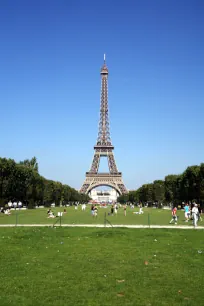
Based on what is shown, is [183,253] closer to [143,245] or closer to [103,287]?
[143,245]

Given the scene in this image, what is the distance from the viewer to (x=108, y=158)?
168000 mm

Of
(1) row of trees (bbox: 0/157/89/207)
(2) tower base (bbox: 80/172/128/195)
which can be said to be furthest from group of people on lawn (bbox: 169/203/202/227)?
(2) tower base (bbox: 80/172/128/195)

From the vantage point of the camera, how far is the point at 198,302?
30.4ft

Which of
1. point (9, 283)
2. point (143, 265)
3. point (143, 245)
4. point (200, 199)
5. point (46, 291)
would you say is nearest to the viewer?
point (46, 291)

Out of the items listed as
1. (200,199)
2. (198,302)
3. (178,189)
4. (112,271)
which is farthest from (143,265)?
(178,189)

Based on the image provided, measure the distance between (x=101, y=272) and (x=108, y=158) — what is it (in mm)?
155521

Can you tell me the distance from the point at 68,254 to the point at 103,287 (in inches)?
230

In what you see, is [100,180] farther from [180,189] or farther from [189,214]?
[189,214]

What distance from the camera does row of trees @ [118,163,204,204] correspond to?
275 feet

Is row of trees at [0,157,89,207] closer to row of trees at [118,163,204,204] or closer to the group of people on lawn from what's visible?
row of trees at [118,163,204,204]

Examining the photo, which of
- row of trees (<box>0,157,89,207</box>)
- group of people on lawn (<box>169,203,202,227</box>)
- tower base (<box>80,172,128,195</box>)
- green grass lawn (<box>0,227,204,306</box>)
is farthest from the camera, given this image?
tower base (<box>80,172,128,195</box>)

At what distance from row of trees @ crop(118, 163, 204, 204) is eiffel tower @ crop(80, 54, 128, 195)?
26052 millimetres

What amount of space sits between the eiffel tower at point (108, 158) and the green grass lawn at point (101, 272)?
465 ft

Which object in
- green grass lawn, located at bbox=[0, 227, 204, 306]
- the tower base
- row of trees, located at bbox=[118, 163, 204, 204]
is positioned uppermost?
the tower base
